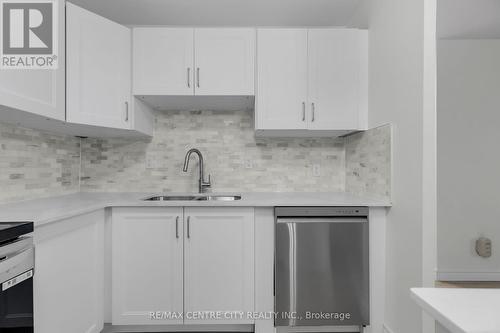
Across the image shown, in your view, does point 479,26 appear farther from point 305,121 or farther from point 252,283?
point 252,283

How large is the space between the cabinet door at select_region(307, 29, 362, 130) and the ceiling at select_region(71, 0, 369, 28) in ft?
0.84

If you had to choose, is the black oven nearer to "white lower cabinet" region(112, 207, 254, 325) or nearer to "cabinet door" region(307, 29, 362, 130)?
"white lower cabinet" region(112, 207, 254, 325)

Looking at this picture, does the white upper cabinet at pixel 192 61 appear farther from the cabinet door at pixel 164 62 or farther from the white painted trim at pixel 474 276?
the white painted trim at pixel 474 276

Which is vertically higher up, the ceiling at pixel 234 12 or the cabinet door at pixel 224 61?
the ceiling at pixel 234 12

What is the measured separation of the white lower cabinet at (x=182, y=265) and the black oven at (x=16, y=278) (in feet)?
2.56

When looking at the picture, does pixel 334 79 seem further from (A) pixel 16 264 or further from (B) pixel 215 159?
(A) pixel 16 264

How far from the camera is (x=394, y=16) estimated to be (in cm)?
175

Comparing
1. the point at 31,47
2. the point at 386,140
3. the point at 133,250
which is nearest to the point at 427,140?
the point at 386,140

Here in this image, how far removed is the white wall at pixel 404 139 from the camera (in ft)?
4.84

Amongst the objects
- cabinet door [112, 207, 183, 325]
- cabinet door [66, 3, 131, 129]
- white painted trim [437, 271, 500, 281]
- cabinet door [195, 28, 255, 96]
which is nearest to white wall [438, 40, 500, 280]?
white painted trim [437, 271, 500, 281]

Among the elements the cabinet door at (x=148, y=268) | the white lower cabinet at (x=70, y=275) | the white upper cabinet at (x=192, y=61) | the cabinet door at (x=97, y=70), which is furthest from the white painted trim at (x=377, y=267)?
the cabinet door at (x=97, y=70)

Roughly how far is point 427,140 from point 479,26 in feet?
3.58

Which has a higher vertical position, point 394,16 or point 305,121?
point 394,16

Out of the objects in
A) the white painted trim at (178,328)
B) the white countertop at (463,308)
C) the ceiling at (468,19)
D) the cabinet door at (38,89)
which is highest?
the ceiling at (468,19)
